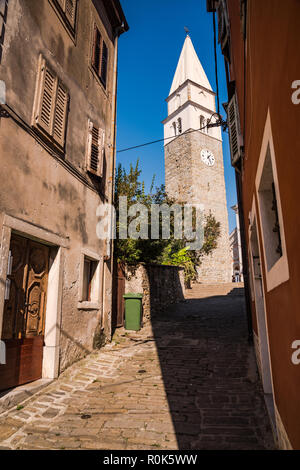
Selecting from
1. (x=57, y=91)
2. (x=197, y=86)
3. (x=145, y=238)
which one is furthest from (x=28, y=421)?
(x=197, y=86)

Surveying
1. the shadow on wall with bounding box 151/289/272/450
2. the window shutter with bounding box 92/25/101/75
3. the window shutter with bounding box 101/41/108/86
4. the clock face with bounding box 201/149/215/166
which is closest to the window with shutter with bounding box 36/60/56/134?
the window shutter with bounding box 92/25/101/75

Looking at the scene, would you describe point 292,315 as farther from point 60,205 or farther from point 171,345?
point 171,345

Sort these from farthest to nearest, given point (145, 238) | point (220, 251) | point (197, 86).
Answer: point (197, 86) < point (220, 251) < point (145, 238)

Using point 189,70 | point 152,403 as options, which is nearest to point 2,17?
point 152,403

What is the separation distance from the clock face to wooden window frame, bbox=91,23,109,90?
71.5 feet

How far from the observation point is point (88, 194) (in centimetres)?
738

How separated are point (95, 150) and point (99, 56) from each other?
305 cm

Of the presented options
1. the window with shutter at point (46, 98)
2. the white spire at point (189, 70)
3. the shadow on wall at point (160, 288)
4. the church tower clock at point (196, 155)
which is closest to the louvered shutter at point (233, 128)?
the window with shutter at point (46, 98)

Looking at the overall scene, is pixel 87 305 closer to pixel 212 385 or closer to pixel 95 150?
pixel 212 385

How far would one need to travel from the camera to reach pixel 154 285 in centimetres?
1243

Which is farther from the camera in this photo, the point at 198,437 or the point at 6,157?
the point at 6,157

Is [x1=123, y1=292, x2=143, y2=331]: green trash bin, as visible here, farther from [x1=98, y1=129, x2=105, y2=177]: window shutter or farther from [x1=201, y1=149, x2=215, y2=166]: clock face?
[x1=201, y1=149, x2=215, y2=166]: clock face

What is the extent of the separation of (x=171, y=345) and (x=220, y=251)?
20.5m

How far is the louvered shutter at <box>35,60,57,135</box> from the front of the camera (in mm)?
5457
